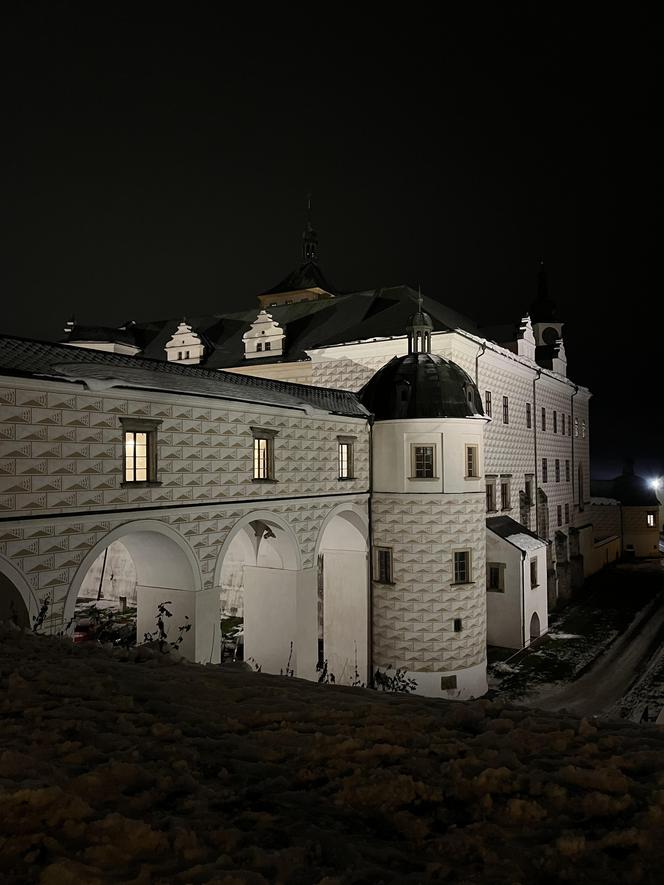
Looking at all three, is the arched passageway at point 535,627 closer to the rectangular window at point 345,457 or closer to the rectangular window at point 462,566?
the rectangular window at point 462,566

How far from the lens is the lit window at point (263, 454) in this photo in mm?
16469

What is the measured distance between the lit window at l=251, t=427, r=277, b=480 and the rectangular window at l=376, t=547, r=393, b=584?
5759 mm

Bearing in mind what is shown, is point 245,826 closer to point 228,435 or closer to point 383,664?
point 228,435

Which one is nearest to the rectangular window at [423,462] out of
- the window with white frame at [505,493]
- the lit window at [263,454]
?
the lit window at [263,454]

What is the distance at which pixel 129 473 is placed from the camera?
521 inches

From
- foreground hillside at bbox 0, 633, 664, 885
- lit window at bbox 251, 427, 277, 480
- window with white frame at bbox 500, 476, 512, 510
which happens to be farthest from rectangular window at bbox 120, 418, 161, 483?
window with white frame at bbox 500, 476, 512, 510

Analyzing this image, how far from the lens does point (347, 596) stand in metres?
21.2

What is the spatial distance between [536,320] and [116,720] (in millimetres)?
→ 40435

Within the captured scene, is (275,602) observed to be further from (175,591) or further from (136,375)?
(136,375)

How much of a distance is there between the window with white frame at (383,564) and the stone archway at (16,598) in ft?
38.8

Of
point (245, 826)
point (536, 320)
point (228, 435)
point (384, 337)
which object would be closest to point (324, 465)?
point (228, 435)

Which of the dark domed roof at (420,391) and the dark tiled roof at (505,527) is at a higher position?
the dark domed roof at (420,391)

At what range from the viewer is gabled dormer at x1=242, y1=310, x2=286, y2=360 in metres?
29.3

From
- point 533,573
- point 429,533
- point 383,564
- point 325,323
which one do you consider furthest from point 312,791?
point 325,323
